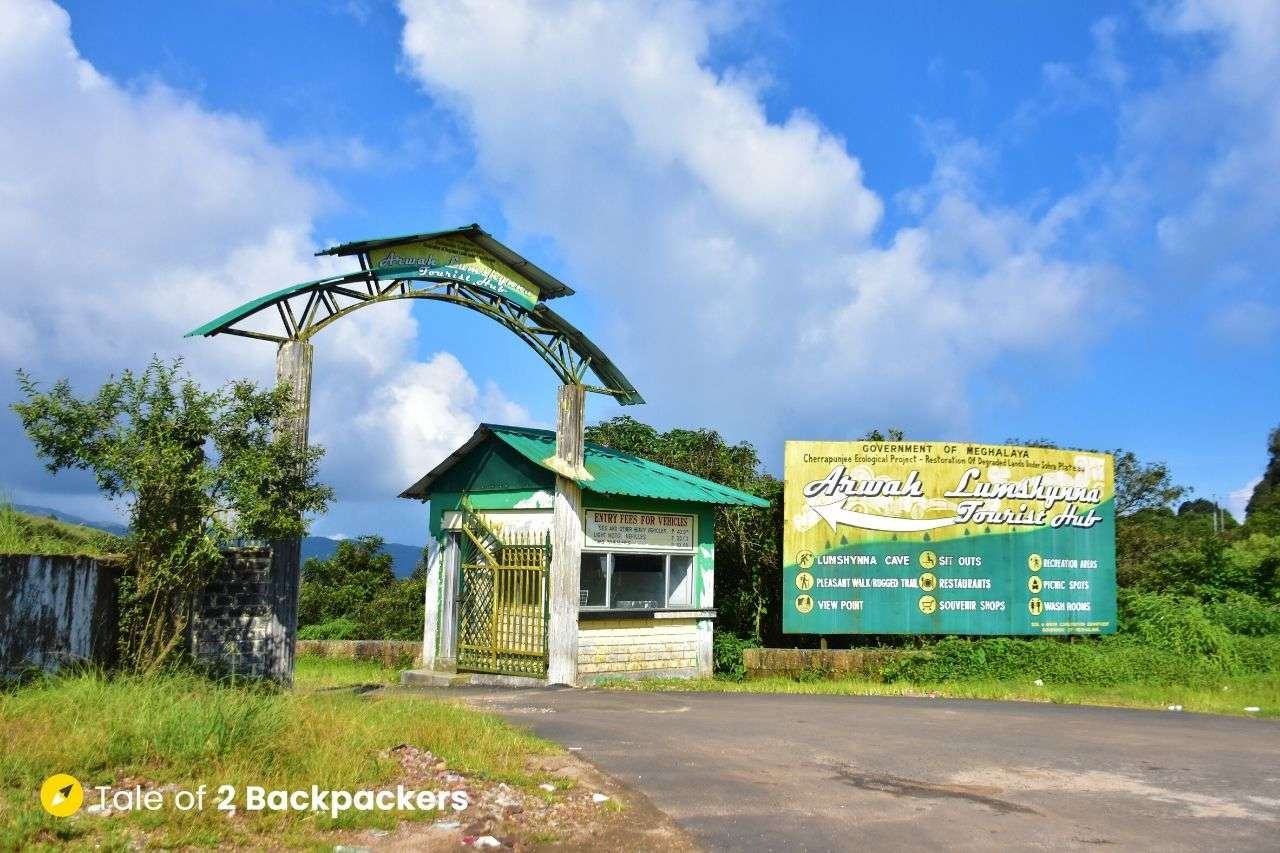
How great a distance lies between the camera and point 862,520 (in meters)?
18.1

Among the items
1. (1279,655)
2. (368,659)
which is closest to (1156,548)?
(1279,655)

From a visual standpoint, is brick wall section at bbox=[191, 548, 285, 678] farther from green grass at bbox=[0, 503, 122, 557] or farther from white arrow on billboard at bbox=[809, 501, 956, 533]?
white arrow on billboard at bbox=[809, 501, 956, 533]

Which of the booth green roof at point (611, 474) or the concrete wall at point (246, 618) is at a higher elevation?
the booth green roof at point (611, 474)

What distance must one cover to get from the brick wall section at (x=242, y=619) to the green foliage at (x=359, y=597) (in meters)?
11.1

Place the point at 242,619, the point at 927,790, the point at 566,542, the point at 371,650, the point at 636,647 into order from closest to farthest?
the point at 927,790, the point at 242,619, the point at 566,542, the point at 636,647, the point at 371,650

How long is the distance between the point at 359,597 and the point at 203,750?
2058 cm

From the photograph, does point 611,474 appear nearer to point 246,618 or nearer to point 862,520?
point 862,520

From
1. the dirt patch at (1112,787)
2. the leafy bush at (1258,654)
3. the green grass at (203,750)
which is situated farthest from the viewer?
the leafy bush at (1258,654)

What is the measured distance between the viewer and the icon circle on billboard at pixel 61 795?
228 inches

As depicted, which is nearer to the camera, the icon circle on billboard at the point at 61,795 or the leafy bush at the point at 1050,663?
the icon circle on billboard at the point at 61,795

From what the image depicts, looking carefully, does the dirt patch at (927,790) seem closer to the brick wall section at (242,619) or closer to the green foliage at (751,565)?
the brick wall section at (242,619)

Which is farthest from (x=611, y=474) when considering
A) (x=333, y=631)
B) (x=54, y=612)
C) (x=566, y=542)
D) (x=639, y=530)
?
(x=333, y=631)

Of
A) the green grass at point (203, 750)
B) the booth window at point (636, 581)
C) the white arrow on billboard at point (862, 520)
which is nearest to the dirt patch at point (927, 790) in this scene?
the green grass at point (203, 750)

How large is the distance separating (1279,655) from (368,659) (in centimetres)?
1517
